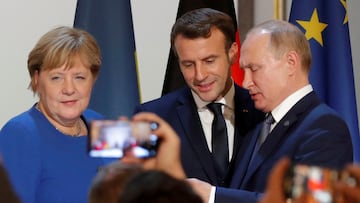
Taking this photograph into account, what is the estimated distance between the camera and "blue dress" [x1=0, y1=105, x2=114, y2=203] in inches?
95.9

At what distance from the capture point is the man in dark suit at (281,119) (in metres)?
2.52

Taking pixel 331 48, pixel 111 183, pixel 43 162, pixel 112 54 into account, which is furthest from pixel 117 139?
pixel 331 48

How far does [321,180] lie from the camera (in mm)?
1180

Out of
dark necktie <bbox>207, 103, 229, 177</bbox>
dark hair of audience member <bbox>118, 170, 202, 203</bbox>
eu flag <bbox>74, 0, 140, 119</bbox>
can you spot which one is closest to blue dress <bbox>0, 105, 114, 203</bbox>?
dark necktie <bbox>207, 103, 229, 177</bbox>

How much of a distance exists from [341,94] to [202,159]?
159 centimetres

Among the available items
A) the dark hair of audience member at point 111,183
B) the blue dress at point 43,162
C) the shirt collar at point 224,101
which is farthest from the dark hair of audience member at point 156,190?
the shirt collar at point 224,101

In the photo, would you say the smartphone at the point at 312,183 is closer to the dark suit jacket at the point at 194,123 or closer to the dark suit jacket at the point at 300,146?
the dark suit jacket at the point at 300,146

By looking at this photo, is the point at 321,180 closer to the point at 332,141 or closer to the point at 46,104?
the point at 332,141

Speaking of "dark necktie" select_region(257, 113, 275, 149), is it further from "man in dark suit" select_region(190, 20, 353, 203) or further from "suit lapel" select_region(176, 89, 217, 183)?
"suit lapel" select_region(176, 89, 217, 183)

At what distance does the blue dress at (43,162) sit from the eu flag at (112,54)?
1386mm

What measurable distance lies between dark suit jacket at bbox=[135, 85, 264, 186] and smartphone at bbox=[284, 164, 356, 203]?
1.75 metres

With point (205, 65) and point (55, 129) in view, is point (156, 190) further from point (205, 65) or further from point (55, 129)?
point (205, 65)

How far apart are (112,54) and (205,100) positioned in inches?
45.1

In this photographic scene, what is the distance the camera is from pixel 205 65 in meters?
3.05
